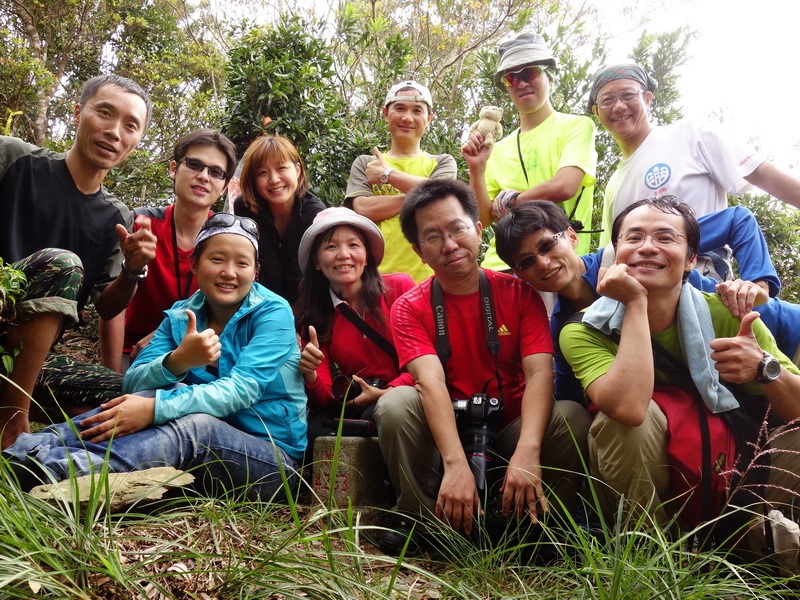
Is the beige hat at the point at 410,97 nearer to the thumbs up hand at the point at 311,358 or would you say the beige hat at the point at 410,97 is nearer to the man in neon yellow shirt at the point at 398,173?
the man in neon yellow shirt at the point at 398,173

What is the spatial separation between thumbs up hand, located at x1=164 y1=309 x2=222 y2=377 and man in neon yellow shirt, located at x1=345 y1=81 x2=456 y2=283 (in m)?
1.80

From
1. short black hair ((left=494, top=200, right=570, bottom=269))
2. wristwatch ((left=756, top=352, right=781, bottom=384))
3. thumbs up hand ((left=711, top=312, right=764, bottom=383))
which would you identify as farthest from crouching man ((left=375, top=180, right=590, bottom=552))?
wristwatch ((left=756, top=352, right=781, bottom=384))

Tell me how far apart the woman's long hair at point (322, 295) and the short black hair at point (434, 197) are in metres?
0.48

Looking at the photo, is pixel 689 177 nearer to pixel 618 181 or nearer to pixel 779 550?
pixel 618 181

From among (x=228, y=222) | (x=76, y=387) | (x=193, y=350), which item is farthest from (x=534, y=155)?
(x=76, y=387)

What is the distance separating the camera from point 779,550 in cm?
221

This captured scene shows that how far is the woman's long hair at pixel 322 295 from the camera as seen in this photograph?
12.2 ft

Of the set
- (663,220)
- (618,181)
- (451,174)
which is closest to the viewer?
(663,220)

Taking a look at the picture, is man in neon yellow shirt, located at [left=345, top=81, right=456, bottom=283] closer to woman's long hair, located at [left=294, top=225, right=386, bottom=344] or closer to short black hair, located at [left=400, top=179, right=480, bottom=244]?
woman's long hair, located at [left=294, top=225, right=386, bottom=344]

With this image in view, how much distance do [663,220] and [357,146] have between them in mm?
4628

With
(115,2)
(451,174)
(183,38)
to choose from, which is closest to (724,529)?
(451,174)

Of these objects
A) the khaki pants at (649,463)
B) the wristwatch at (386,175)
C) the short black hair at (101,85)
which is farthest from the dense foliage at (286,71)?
the khaki pants at (649,463)

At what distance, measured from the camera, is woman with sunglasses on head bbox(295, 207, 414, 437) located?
3541mm

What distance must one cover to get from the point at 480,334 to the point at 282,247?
176 cm
